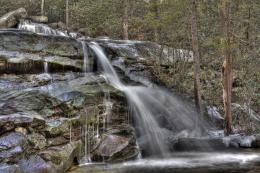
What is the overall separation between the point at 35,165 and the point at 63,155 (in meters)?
1.02

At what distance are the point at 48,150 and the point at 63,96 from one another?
8.08 feet

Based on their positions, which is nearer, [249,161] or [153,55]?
[249,161]

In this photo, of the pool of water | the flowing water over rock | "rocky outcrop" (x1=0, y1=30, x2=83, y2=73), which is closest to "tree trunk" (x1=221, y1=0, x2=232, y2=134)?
the flowing water over rock

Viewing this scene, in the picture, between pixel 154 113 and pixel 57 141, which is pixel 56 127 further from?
pixel 154 113

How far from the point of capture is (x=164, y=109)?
50.4ft

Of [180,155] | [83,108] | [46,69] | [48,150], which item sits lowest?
[180,155]

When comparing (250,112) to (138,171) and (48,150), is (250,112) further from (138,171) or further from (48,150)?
(48,150)

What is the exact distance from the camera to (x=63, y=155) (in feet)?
33.3

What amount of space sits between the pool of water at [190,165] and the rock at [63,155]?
0.96 feet

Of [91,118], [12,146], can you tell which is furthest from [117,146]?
[12,146]

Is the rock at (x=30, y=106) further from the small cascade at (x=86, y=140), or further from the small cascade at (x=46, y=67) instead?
the small cascade at (x=46, y=67)

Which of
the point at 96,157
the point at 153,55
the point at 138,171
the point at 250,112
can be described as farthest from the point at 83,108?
the point at 250,112

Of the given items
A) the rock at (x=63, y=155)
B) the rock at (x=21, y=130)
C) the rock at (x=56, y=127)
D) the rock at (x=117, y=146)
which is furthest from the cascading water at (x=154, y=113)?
the rock at (x=21, y=130)

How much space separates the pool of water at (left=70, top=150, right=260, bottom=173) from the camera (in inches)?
396
